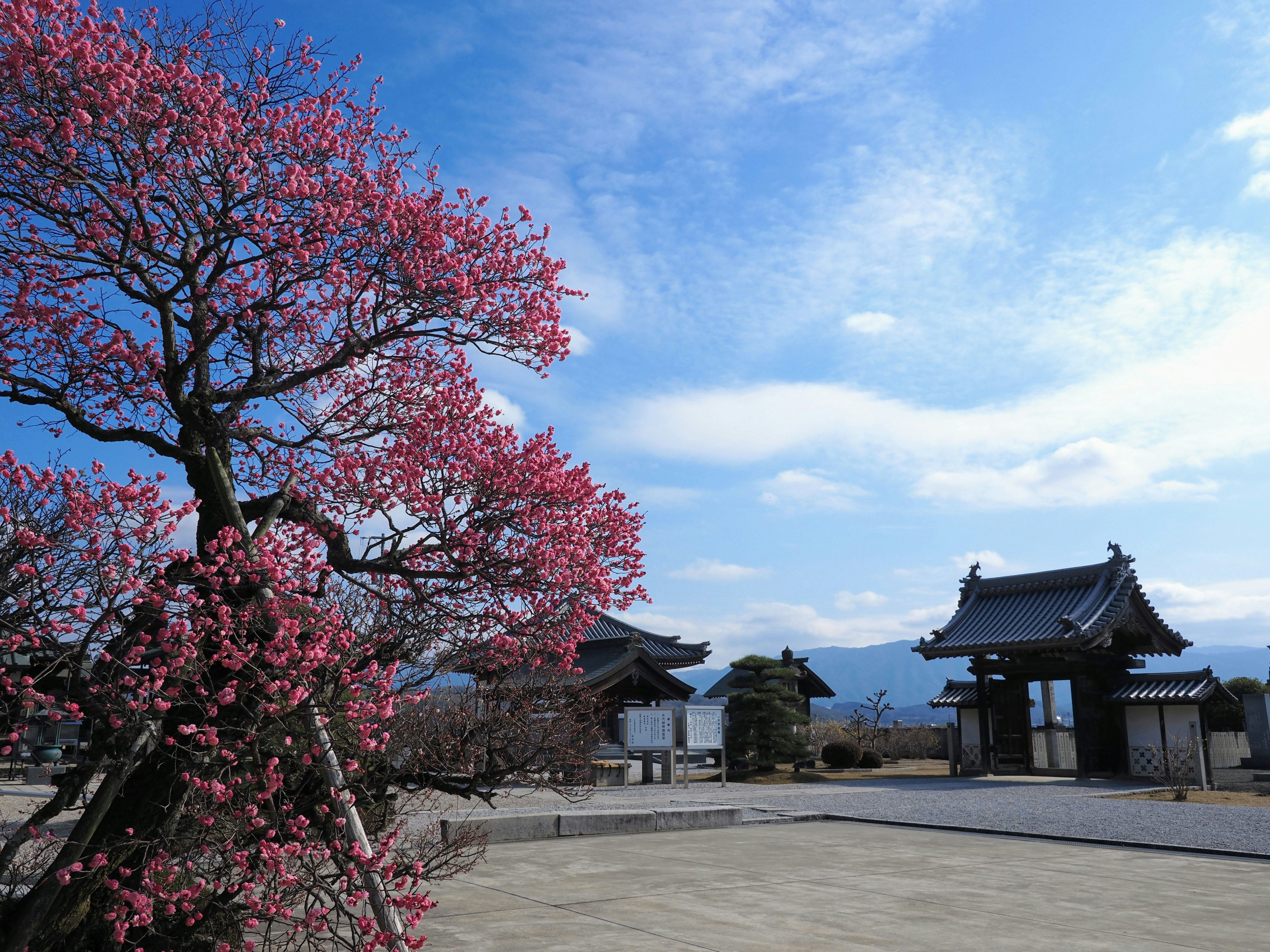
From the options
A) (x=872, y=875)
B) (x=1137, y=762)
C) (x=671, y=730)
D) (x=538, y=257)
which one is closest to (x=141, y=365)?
(x=538, y=257)

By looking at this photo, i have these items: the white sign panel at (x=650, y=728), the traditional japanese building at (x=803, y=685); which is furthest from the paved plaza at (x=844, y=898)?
the traditional japanese building at (x=803, y=685)

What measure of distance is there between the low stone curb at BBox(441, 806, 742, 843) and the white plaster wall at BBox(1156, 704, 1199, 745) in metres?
16.7

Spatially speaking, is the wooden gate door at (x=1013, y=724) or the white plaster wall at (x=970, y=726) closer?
the wooden gate door at (x=1013, y=724)

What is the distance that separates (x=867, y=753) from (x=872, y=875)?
26187 mm

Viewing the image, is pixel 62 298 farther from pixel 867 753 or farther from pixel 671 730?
pixel 867 753

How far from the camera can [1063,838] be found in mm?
12383

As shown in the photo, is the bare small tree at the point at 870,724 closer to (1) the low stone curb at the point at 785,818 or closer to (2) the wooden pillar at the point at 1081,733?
(2) the wooden pillar at the point at 1081,733

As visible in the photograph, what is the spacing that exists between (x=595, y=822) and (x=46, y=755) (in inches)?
773

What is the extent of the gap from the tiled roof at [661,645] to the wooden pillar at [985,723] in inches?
537

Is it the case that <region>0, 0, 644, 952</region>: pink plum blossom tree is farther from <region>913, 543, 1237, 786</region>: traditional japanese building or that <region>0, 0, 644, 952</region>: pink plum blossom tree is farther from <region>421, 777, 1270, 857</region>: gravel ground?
<region>913, 543, 1237, 786</region>: traditional japanese building

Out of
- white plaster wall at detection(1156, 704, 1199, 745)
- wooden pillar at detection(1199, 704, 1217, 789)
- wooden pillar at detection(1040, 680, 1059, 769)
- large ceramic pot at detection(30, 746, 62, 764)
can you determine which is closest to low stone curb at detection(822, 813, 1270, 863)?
wooden pillar at detection(1199, 704, 1217, 789)

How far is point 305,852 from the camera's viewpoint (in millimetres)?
4973

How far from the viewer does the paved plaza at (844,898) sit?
6535mm

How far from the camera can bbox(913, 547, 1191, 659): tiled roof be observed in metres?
25.4
